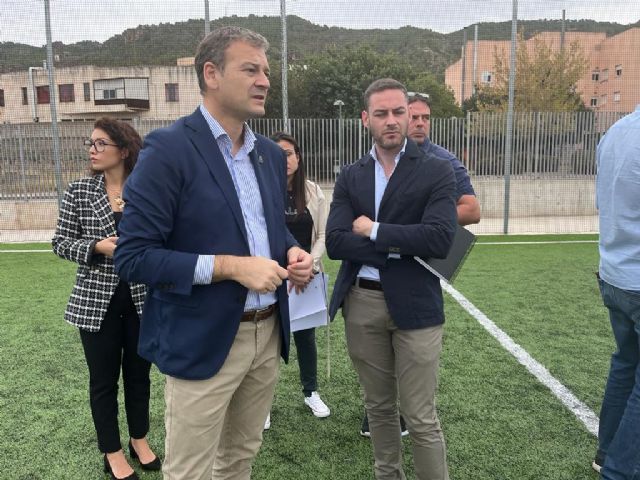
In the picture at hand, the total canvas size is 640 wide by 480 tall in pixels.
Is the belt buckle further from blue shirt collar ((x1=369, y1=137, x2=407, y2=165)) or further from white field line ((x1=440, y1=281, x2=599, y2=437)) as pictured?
white field line ((x1=440, y1=281, x2=599, y2=437))

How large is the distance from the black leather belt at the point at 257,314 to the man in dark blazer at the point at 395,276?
637mm

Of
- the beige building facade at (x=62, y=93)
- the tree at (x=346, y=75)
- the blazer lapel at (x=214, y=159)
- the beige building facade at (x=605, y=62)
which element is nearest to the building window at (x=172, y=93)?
the beige building facade at (x=62, y=93)

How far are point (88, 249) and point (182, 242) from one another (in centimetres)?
111

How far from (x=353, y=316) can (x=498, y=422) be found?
1.56m

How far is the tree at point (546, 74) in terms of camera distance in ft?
70.8

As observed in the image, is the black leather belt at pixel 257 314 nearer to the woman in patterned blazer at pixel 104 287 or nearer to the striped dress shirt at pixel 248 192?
the striped dress shirt at pixel 248 192

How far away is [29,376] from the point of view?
4227 millimetres

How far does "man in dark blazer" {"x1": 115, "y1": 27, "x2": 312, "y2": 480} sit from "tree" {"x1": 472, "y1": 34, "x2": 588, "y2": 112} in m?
20.7

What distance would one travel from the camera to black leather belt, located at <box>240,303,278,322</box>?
193cm

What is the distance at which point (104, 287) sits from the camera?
2727mm

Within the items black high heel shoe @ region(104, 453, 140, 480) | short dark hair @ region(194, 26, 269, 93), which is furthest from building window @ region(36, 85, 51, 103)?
short dark hair @ region(194, 26, 269, 93)

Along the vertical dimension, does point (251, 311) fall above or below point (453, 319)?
above

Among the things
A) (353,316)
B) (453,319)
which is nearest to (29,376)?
(353,316)

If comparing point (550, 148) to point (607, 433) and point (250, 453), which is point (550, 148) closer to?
point (607, 433)
